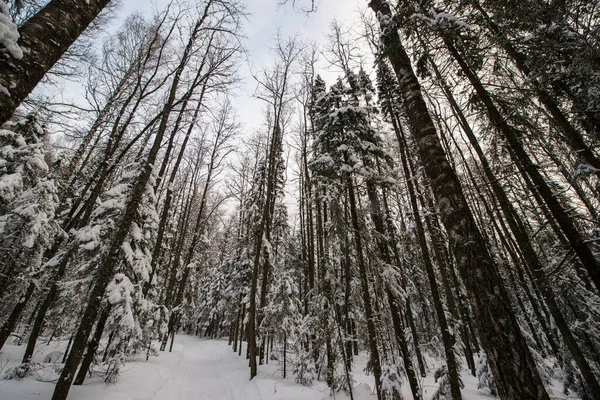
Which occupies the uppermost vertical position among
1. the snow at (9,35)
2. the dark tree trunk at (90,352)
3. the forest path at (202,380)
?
the snow at (9,35)

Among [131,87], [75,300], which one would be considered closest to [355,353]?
[75,300]

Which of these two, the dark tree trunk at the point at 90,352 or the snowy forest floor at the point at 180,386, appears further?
the dark tree trunk at the point at 90,352

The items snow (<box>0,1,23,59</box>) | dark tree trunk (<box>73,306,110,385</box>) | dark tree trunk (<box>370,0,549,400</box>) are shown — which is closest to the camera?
snow (<box>0,1,23,59</box>)

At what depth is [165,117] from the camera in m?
8.57

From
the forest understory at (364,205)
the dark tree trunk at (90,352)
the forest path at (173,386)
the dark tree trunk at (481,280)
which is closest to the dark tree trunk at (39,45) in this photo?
the forest understory at (364,205)

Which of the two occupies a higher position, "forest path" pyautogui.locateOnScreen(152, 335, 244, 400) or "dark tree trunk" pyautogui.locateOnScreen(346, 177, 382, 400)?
"dark tree trunk" pyautogui.locateOnScreen(346, 177, 382, 400)

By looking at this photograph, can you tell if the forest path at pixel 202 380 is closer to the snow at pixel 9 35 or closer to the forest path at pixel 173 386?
the forest path at pixel 173 386

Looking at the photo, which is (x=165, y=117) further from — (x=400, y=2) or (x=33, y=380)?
(x=33, y=380)

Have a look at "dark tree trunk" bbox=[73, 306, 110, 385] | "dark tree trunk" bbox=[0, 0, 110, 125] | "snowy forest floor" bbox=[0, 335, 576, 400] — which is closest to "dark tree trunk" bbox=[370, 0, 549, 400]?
"dark tree trunk" bbox=[0, 0, 110, 125]

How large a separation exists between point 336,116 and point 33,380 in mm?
12608

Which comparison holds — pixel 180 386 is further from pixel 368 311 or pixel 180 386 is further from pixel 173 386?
pixel 368 311

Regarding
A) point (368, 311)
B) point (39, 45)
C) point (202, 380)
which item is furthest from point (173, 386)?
point (39, 45)

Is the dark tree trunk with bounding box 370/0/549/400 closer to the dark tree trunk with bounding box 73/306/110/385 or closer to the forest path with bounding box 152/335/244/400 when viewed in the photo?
the forest path with bounding box 152/335/244/400

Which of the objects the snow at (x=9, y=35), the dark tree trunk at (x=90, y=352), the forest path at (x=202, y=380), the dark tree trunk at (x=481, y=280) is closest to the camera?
the snow at (x=9, y=35)
